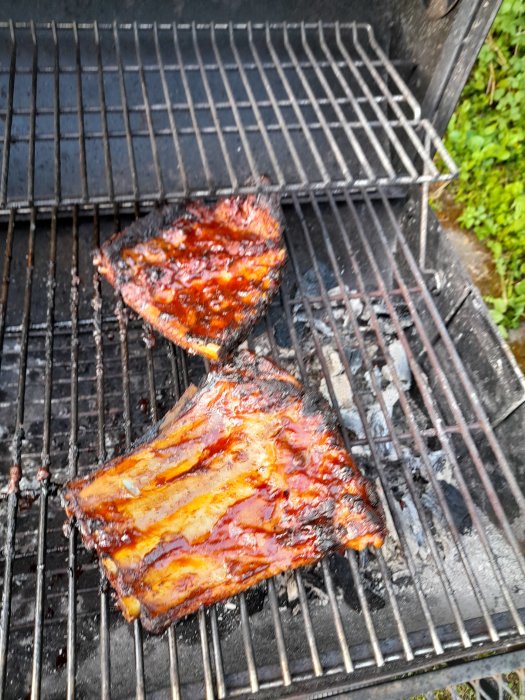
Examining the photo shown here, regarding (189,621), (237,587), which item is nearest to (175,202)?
(237,587)

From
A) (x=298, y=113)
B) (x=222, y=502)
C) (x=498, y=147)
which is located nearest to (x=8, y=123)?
(x=298, y=113)

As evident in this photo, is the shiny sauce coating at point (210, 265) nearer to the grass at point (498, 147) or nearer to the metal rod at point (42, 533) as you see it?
the metal rod at point (42, 533)

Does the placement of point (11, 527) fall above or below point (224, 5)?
below

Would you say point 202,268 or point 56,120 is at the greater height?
point 56,120

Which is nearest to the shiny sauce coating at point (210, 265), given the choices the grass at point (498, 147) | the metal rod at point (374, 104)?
the metal rod at point (374, 104)

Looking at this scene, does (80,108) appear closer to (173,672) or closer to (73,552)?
(73,552)

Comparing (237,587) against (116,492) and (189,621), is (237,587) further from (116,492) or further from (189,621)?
(189,621)

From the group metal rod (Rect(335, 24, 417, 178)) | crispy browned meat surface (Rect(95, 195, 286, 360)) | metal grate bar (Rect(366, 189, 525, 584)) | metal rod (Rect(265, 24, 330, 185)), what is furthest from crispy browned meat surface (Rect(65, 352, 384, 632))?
metal rod (Rect(335, 24, 417, 178))
